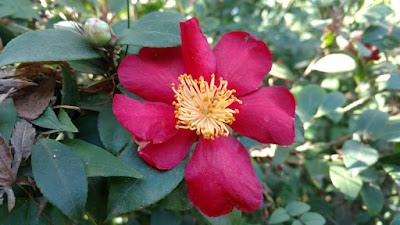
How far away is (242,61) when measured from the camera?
824mm

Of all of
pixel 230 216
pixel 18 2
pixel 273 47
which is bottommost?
pixel 273 47

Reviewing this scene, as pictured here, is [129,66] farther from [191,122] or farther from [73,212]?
[73,212]

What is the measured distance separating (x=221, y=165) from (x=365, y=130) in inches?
26.1

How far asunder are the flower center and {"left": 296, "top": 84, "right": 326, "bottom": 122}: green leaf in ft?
1.24

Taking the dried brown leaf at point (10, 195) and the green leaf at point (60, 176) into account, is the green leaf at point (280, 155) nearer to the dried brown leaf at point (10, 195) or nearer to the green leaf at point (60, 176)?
the green leaf at point (60, 176)

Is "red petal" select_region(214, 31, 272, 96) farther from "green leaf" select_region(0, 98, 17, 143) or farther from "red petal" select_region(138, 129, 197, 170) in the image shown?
"green leaf" select_region(0, 98, 17, 143)

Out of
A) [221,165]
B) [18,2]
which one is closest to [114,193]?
[221,165]

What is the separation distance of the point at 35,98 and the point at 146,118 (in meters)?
0.25

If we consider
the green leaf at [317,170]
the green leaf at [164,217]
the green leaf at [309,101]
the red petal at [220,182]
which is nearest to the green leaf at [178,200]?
the red petal at [220,182]

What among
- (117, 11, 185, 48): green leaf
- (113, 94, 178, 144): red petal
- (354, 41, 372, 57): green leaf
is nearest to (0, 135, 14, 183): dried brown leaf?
(113, 94, 178, 144): red petal

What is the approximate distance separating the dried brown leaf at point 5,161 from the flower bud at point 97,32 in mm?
283

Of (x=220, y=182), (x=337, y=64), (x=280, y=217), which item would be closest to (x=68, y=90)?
(x=220, y=182)

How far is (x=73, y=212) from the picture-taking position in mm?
585

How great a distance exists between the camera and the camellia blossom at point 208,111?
2.39ft
